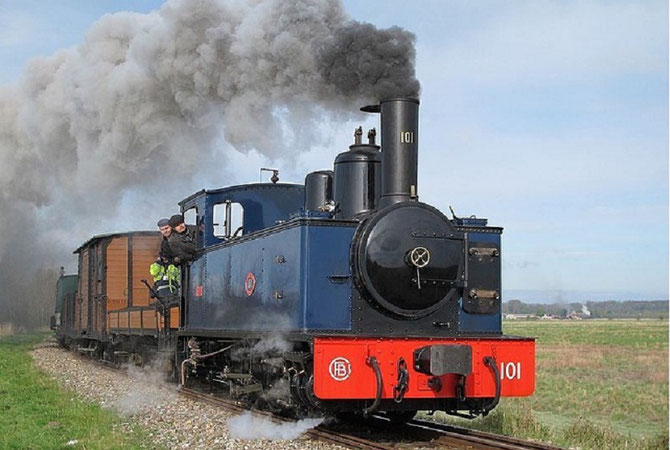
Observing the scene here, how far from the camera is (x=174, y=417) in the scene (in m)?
10.4

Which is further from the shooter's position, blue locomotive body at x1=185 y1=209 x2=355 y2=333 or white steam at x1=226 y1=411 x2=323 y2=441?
white steam at x1=226 y1=411 x2=323 y2=441

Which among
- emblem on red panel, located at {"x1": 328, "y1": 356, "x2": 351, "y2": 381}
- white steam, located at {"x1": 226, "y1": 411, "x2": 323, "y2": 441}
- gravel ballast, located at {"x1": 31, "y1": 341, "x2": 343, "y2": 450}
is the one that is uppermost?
emblem on red panel, located at {"x1": 328, "y1": 356, "x2": 351, "y2": 381}

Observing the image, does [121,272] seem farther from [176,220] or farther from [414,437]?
[414,437]

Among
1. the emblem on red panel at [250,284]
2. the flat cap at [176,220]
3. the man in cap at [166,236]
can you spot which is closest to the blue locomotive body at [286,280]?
the emblem on red panel at [250,284]

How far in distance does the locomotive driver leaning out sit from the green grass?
7.85ft

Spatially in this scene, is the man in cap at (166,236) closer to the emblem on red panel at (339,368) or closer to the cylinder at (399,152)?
the cylinder at (399,152)

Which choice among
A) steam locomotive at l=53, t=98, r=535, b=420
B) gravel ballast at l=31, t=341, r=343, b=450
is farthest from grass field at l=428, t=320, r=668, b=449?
gravel ballast at l=31, t=341, r=343, b=450

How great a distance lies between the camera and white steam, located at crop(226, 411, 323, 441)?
344 inches

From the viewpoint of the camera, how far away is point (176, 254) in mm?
12375

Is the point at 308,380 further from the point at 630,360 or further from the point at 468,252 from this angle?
the point at 630,360

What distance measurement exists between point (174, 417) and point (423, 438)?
328cm

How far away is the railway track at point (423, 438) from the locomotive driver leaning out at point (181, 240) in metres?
3.07

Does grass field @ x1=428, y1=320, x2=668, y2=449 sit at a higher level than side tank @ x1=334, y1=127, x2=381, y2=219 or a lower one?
lower

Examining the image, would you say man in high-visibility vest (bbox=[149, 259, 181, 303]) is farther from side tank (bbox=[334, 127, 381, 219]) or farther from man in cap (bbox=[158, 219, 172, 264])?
side tank (bbox=[334, 127, 381, 219])
